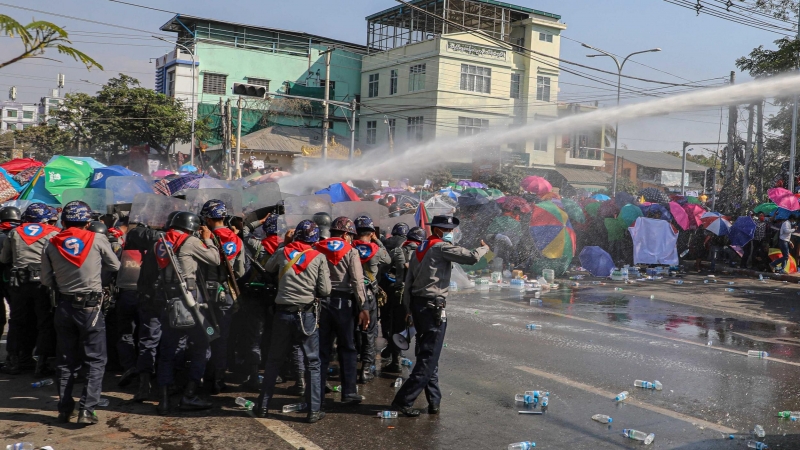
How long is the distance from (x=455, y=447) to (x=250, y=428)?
1737mm

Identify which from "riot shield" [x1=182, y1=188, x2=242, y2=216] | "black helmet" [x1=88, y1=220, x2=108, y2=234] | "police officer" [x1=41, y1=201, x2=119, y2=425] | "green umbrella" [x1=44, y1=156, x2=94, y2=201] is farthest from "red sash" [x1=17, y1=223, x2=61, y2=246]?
"green umbrella" [x1=44, y1=156, x2=94, y2=201]

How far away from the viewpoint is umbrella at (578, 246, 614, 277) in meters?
17.1

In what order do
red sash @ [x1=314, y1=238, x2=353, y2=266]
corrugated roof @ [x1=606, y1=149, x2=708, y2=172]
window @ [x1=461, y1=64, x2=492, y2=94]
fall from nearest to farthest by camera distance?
1. red sash @ [x1=314, y1=238, x2=353, y2=266]
2. window @ [x1=461, y1=64, x2=492, y2=94]
3. corrugated roof @ [x1=606, y1=149, x2=708, y2=172]

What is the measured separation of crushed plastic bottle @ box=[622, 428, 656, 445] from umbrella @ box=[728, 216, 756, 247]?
14860 millimetres

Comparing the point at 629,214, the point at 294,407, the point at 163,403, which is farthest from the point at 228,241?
the point at 629,214

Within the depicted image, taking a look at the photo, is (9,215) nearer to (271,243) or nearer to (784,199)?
(271,243)

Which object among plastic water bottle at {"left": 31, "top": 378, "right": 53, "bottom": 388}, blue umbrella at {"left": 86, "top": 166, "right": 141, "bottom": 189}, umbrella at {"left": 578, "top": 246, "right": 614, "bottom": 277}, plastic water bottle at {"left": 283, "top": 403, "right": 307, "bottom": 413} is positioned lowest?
plastic water bottle at {"left": 31, "top": 378, "right": 53, "bottom": 388}

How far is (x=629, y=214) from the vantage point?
18281 mm

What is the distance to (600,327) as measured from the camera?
1056 centimetres

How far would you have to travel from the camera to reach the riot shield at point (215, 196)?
8102 millimetres

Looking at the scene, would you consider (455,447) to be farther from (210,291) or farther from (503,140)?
(503,140)

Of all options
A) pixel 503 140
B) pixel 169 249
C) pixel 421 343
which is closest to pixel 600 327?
pixel 421 343

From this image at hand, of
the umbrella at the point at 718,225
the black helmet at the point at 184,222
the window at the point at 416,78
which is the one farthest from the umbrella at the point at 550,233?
the window at the point at 416,78

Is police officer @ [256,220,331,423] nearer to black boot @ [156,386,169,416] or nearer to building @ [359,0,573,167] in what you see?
black boot @ [156,386,169,416]
